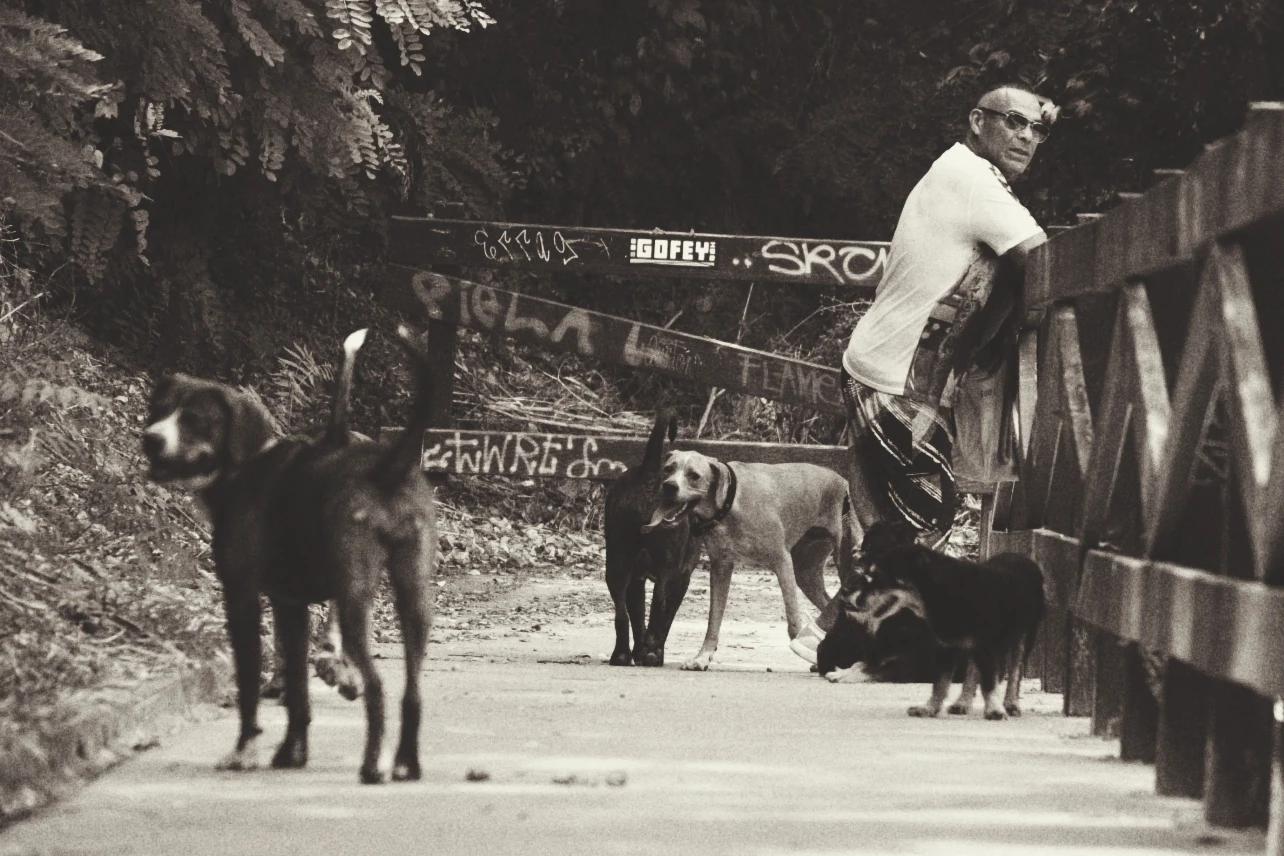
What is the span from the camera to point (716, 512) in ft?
35.0

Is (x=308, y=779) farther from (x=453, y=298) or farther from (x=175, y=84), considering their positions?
(x=453, y=298)

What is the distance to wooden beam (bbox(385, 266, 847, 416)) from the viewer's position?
1173 cm

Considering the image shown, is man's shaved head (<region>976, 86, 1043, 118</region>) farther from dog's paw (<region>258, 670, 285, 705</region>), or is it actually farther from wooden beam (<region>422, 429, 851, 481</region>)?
dog's paw (<region>258, 670, 285, 705</region>)

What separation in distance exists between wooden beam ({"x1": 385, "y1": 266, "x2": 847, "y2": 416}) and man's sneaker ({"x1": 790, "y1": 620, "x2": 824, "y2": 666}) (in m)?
1.62

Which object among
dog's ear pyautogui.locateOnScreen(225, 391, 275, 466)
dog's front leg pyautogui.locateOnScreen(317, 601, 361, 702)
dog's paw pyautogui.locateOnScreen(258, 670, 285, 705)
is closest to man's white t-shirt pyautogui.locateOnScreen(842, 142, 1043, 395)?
dog's front leg pyautogui.locateOnScreen(317, 601, 361, 702)

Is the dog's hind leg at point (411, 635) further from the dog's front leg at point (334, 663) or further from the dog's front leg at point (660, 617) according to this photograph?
the dog's front leg at point (660, 617)

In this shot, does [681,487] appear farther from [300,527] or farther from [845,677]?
[300,527]

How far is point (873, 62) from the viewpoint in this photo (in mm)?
21969

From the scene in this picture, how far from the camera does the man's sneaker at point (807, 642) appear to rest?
1005 cm

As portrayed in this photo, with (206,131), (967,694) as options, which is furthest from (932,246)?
(206,131)

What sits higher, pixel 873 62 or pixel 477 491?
pixel 873 62

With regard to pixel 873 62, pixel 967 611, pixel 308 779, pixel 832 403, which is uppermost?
pixel 873 62

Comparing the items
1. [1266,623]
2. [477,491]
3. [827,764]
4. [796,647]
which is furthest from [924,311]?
[477,491]

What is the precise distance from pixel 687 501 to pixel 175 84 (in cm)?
318
